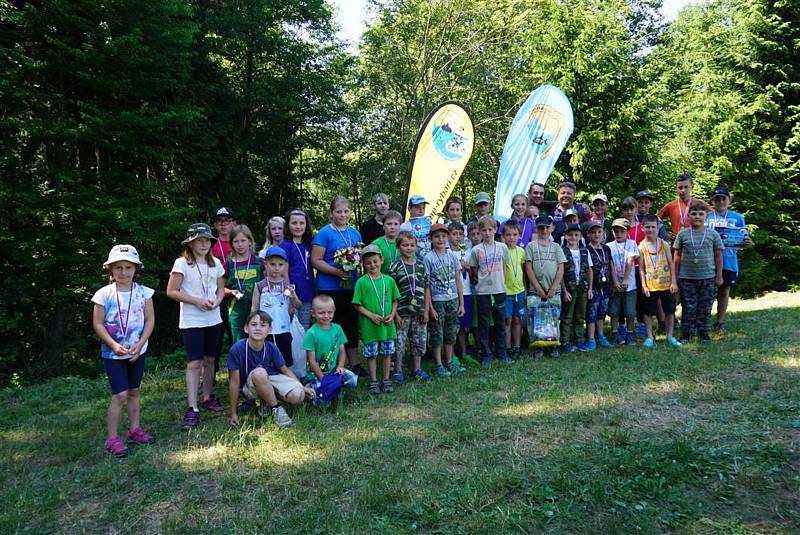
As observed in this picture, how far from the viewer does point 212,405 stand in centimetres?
516

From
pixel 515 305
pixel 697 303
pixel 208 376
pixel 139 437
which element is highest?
pixel 515 305

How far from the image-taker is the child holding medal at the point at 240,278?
532 cm

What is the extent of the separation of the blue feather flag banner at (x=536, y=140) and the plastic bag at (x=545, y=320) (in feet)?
A: 10.7

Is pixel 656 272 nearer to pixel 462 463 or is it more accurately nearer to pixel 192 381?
pixel 462 463

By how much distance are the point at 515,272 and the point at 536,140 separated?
415cm

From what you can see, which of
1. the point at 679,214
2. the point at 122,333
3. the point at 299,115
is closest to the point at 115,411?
the point at 122,333

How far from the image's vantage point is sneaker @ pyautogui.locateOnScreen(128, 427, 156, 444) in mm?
4246

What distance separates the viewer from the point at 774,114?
16.8 meters

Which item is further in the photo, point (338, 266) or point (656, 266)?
point (656, 266)

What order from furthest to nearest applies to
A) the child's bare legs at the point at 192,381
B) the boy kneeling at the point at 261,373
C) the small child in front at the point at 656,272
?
the small child in front at the point at 656,272 < the child's bare legs at the point at 192,381 < the boy kneeling at the point at 261,373

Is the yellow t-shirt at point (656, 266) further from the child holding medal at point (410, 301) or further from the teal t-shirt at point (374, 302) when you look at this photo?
the teal t-shirt at point (374, 302)

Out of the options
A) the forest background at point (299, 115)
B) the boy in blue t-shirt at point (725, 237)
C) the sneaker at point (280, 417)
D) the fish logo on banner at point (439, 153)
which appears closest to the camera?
the sneaker at point (280, 417)

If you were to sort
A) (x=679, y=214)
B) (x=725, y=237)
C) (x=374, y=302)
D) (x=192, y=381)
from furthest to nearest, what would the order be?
(x=679, y=214), (x=725, y=237), (x=374, y=302), (x=192, y=381)

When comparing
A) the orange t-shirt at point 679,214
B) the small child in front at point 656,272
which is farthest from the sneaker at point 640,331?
the orange t-shirt at point 679,214
